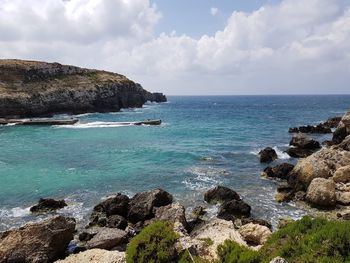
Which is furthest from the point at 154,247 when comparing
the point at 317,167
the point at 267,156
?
the point at 267,156

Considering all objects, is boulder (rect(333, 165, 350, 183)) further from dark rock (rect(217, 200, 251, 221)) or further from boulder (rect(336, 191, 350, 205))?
dark rock (rect(217, 200, 251, 221))

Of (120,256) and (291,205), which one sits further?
(291,205)

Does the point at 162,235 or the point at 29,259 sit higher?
the point at 162,235

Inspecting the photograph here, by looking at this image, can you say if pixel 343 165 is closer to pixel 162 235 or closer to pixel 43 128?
pixel 162 235

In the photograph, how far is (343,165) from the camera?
35969 mm

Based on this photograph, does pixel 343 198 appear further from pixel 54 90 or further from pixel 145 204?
pixel 54 90

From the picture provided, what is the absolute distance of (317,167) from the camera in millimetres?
32969

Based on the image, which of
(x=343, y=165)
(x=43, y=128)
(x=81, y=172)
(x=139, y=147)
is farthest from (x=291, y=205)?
(x=43, y=128)

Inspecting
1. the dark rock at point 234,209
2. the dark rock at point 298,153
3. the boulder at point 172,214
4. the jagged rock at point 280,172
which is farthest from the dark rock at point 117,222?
the dark rock at point 298,153

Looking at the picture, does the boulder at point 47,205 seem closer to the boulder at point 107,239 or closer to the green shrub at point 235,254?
the boulder at point 107,239

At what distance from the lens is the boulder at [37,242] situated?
61.2 ft

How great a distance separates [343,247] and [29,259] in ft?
45.9

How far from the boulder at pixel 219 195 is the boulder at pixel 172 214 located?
6806 mm

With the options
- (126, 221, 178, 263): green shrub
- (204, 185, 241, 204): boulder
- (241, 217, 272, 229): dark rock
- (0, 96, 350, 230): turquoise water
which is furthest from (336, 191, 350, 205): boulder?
(126, 221, 178, 263): green shrub
